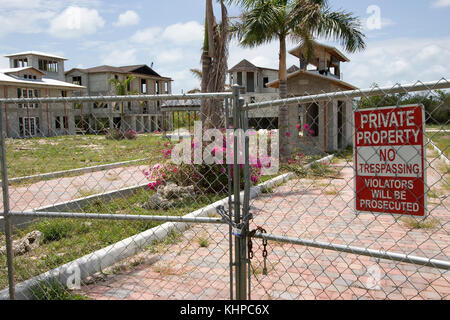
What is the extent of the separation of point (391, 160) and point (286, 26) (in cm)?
1242

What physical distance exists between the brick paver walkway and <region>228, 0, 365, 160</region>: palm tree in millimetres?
7800

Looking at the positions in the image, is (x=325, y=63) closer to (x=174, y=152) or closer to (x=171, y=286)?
(x=174, y=152)

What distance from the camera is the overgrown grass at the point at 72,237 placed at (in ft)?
14.5

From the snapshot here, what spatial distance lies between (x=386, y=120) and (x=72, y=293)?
324 cm

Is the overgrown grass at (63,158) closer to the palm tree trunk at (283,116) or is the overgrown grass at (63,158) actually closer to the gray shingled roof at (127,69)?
the palm tree trunk at (283,116)

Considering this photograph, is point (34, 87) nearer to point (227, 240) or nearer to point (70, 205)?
point (70, 205)

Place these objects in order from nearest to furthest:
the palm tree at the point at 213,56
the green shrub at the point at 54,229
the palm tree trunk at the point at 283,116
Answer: the green shrub at the point at 54,229 < the palm tree at the point at 213,56 < the palm tree trunk at the point at 283,116

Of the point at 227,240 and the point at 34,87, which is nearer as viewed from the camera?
the point at 227,240

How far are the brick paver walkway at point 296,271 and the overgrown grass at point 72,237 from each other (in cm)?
61

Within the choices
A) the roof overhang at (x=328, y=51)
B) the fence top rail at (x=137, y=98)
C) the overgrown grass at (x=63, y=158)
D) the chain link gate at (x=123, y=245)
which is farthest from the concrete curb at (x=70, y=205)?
the roof overhang at (x=328, y=51)

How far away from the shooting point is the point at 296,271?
13.9 ft

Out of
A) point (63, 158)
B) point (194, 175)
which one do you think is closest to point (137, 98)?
point (194, 175)

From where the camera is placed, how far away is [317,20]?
13.2 meters

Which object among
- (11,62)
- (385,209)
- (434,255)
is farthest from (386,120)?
(11,62)
